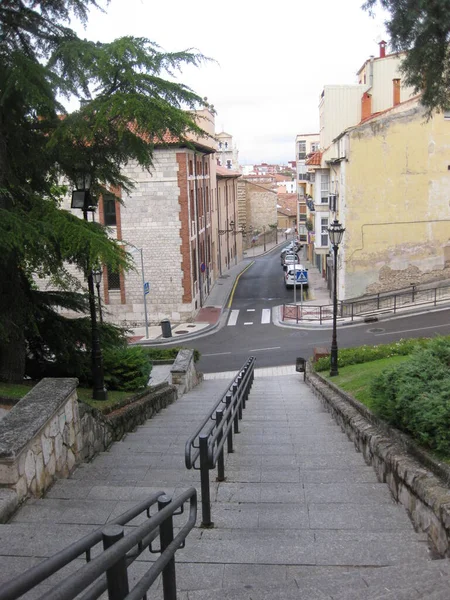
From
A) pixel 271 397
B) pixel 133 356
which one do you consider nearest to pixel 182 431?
pixel 133 356

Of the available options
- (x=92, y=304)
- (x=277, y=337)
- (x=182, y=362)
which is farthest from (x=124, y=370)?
(x=277, y=337)

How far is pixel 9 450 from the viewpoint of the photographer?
16.1 ft

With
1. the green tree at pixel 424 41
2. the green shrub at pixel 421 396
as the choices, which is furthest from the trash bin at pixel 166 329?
the green shrub at pixel 421 396

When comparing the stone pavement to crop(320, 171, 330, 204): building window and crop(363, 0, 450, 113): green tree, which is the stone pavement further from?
crop(320, 171, 330, 204): building window

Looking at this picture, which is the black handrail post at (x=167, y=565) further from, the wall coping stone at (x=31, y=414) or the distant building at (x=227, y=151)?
the distant building at (x=227, y=151)

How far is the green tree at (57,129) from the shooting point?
782 cm

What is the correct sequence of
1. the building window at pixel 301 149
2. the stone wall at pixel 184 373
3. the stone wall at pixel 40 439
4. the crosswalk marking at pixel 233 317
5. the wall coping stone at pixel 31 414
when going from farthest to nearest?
the building window at pixel 301 149, the crosswalk marking at pixel 233 317, the stone wall at pixel 184 373, the wall coping stone at pixel 31 414, the stone wall at pixel 40 439

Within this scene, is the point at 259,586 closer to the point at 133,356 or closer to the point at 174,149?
the point at 133,356

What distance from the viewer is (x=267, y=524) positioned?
4.57 m

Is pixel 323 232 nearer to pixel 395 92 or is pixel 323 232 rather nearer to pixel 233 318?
pixel 233 318

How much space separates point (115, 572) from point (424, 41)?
446 inches

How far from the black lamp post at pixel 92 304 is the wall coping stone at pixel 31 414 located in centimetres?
371

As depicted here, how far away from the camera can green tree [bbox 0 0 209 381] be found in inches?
308

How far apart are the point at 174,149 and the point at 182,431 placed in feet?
76.9
